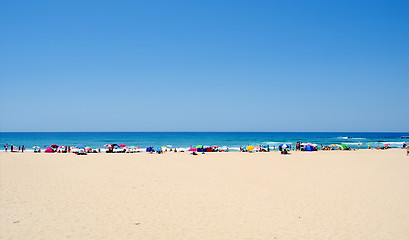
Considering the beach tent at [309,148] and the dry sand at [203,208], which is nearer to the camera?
the dry sand at [203,208]

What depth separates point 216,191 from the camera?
37.9ft

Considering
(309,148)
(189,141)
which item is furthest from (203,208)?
(189,141)

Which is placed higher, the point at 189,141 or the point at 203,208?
the point at 203,208

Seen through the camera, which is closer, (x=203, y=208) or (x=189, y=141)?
(x=203, y=208)

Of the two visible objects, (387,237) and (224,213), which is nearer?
(387,237)

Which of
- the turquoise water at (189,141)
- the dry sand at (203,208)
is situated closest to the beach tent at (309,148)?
the turquoise water at (189,141)

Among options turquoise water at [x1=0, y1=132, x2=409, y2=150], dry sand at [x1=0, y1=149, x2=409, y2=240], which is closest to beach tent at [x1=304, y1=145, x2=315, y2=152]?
turquoise water at [x1=0, y1=132, x2=409, y2=150]

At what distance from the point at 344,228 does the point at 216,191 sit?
547 centimetres

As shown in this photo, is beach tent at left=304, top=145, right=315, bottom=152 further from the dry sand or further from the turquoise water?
the dry sand

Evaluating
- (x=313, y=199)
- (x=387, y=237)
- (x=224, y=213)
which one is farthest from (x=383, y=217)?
(x=224, y=213)

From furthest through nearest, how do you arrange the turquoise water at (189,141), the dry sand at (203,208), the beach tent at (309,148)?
1. the turquoise water at (189,141)
2. the beach tent at (309,148)
3. the dry sand at (203,208)

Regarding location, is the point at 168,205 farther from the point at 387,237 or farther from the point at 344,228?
the point at 387,237

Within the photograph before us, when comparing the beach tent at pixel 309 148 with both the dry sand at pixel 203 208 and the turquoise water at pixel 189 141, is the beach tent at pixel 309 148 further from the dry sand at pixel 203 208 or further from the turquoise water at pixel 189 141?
the dry sand at pixel 203 208

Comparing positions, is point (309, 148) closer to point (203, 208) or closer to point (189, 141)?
point (203, 208)
